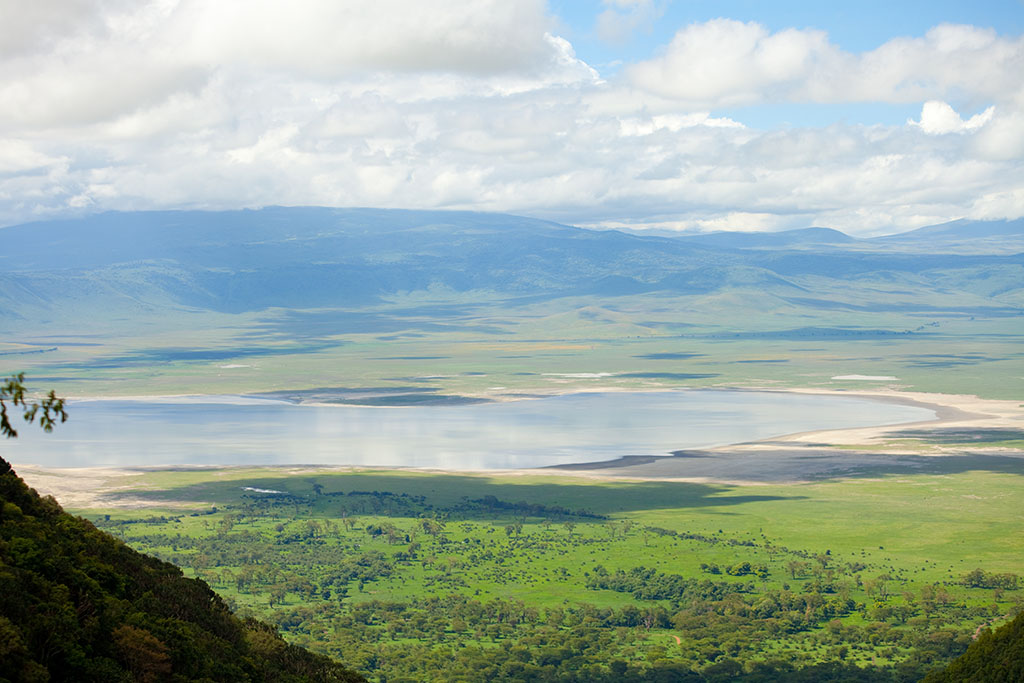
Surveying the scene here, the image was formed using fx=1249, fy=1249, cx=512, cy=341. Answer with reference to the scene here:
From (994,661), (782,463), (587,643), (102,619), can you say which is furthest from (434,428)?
(102,619)

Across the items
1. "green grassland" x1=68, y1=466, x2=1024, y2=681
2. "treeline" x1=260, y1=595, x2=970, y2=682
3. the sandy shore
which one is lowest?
"treeline" x1=260, y1=595, x2=970, y2=682

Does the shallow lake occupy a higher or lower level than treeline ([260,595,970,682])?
higher

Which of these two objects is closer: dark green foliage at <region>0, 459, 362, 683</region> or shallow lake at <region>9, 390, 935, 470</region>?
dark green foliage at <region>0, 459, 362, 683</region>

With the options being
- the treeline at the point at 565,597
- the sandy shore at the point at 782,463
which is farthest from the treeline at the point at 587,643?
the sandy shore at the point at 782,463

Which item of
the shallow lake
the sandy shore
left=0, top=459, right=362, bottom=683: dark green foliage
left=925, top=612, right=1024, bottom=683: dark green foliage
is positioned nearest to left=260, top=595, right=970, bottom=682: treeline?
left=925, top=612, right=1024, bottom=683: dark green foliage

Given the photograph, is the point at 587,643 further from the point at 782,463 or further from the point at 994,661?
the point at 782,463

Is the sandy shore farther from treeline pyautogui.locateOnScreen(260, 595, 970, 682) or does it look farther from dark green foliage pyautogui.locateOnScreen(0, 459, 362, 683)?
dark green foliage pyautogui.locateOnScreen(0, 459, 362, 683)

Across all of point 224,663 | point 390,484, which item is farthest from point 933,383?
point 224,663
